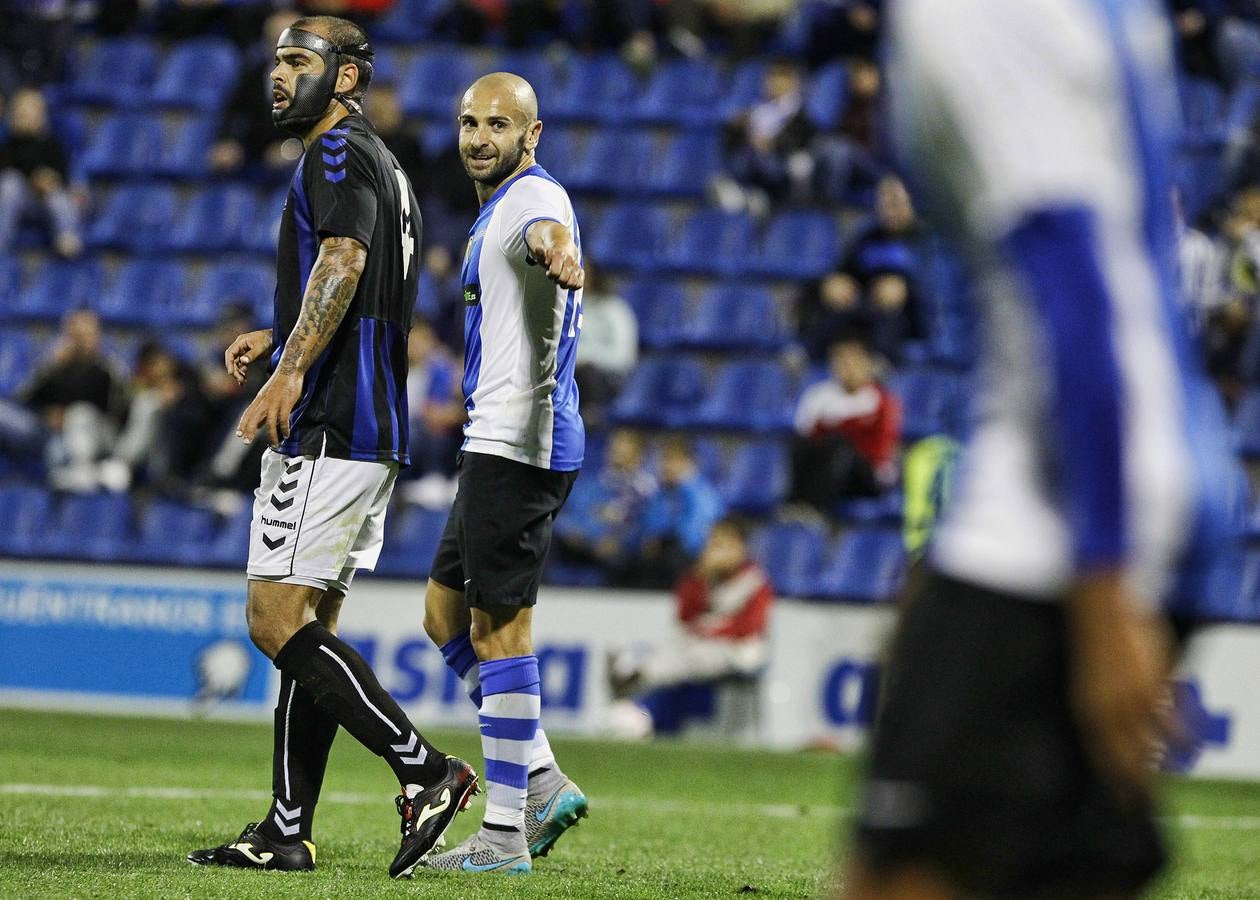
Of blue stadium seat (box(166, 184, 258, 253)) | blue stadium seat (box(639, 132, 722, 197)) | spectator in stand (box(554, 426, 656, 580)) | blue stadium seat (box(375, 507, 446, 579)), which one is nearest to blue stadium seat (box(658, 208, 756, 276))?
blue stadium seat (box(639, 132, 722, 197))

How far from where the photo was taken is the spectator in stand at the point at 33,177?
16.5 m

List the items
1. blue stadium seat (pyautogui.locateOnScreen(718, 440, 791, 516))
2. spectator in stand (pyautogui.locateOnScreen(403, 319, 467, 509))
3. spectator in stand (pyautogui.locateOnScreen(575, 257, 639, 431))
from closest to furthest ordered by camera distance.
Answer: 1. spectator in stand (pyautogui.locateOnScreen(403, 319, 467, 509))
2. spectator in stand (pyautogui.locateOnScreen(575, 257, 639, 431))
3. blue stadium seat (pyautogui.locateOnScreen(718, 440, 791, 516))

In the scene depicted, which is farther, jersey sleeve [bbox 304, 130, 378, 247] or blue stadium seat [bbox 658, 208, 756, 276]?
blue stadium seat [bbox 658, 208, 756, 276]

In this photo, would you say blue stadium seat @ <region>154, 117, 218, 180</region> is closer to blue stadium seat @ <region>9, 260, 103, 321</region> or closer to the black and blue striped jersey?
blue stadium seat @ <region>9, 260, 103, 321</region>

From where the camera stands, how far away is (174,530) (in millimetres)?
14016

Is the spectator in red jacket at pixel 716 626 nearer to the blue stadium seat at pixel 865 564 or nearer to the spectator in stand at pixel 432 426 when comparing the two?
the blue stadium seat at pixel 865 564

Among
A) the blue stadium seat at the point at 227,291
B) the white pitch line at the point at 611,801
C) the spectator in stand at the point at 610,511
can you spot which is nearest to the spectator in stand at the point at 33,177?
the blue stadium seat at the point at 227,291

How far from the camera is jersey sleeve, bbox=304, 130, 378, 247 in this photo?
17.0 ft

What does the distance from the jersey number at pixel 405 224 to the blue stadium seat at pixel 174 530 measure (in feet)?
28.6

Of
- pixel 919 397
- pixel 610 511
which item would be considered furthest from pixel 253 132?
pixel 919 397

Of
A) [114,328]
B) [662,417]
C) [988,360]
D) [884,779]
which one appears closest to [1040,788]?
[884,779]

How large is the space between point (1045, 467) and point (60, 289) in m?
15.7

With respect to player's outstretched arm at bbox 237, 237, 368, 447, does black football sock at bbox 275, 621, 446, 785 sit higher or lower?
lower

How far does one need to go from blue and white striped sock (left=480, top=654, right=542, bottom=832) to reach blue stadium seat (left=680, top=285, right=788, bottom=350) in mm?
9888
